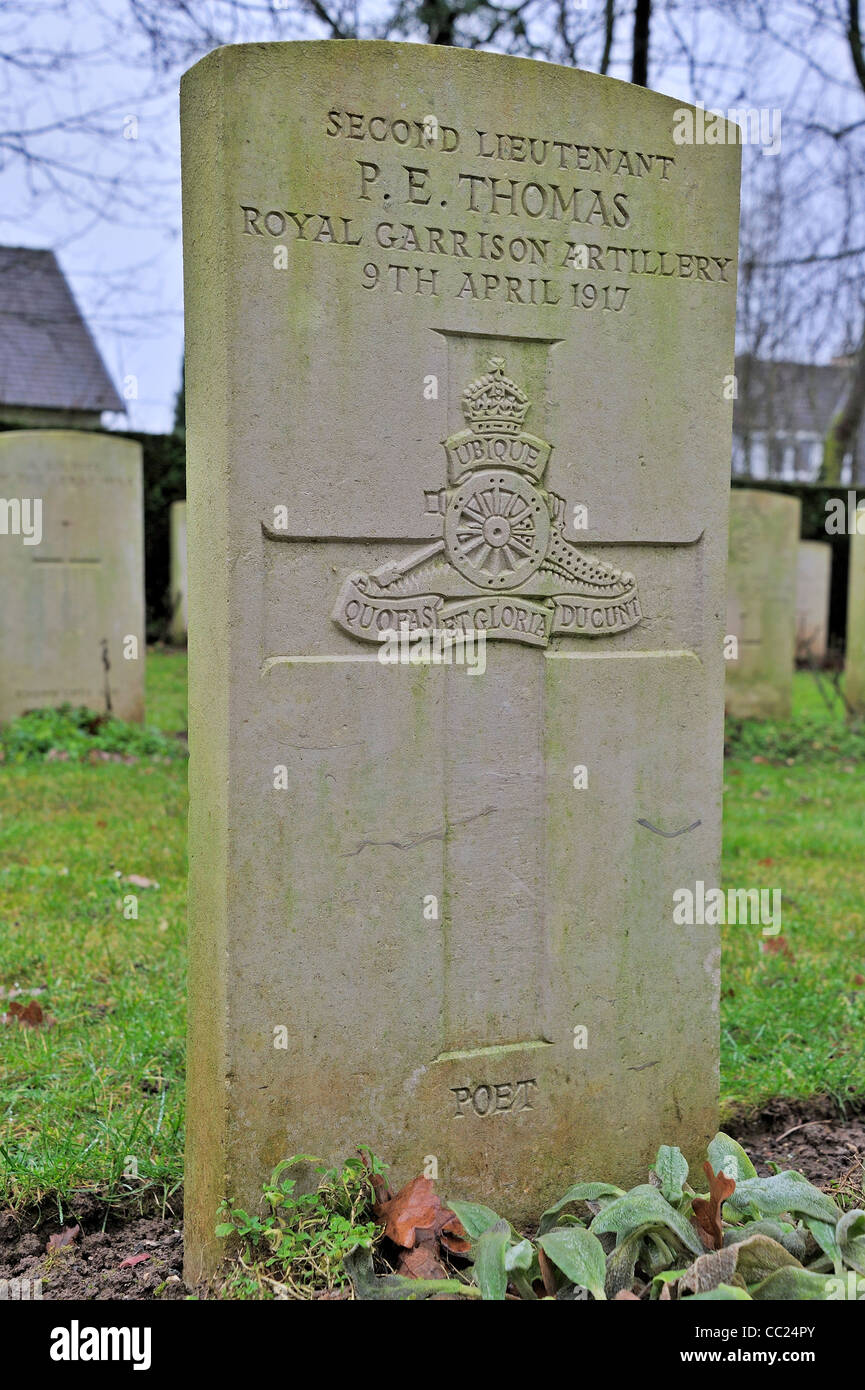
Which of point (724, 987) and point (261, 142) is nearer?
point (261, 142)

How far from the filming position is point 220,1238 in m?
2.34

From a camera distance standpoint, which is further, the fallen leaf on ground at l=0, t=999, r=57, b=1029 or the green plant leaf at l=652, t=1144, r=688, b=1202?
the fallen leaf on ground at l=0, t=999, r=57, b=1029

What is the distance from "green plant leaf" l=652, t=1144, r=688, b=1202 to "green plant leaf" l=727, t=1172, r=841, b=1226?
0.32 ft

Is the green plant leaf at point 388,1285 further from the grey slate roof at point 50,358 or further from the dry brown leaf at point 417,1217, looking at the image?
the grey slate roof at point 50,358

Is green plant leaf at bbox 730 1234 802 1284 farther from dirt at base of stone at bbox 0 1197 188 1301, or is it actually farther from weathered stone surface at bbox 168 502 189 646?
weathered stone surface at bbox 168 502 189 646

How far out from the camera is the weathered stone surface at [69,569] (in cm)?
809

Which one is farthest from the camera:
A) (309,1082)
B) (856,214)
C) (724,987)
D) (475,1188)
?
(856,214)

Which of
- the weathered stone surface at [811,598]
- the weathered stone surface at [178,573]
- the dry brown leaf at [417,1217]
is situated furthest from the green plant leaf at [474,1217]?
the weathered stone surface at [811,598]

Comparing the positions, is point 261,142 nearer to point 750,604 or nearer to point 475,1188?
point 475,1188

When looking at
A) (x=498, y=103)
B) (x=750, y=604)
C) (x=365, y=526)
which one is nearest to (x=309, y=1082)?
(x=365, y=526)

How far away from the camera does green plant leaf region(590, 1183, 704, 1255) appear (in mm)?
2252

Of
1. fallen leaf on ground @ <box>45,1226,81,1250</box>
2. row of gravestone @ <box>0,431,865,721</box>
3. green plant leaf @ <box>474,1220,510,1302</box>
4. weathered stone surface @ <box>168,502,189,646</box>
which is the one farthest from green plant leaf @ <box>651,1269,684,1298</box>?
weathered stone surface @ <box>168,502,189,646</box>

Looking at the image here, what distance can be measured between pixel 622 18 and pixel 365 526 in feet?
28.2

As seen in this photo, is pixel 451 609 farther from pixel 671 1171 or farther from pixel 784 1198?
pixel 784 1198
